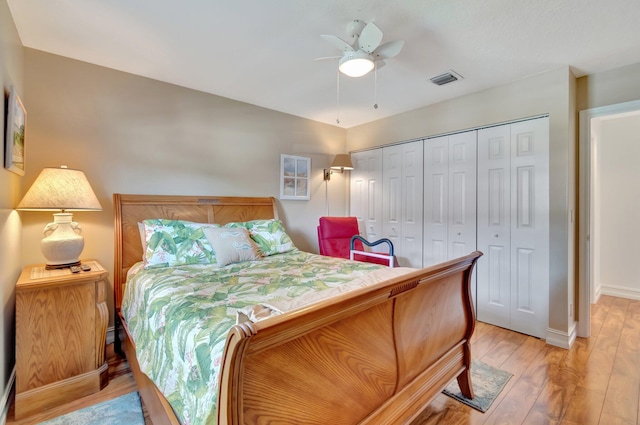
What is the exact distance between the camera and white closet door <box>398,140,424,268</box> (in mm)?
3664

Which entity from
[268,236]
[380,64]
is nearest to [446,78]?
[380,64]

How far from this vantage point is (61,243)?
2029mm

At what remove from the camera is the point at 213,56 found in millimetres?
2387

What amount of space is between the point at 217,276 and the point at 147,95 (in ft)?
6.48

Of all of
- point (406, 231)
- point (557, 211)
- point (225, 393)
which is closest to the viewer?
Result: point (225, 393)

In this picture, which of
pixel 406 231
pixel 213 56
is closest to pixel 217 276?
pixel 213 56

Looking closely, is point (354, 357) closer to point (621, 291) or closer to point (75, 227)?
point (75, 227)

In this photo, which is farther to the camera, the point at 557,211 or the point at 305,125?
the point at 305,125

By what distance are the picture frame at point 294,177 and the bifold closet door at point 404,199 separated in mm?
1108

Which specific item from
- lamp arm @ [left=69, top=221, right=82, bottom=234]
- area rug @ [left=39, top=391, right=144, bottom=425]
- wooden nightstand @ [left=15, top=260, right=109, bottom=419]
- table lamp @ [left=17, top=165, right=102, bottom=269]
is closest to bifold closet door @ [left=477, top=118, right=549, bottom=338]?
area rug @ [left=39, top=391, right=144, bottom=425]

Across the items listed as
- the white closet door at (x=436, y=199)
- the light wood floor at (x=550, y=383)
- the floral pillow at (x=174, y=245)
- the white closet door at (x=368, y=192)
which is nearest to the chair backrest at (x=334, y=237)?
the white closet door at (x=368, y=192)

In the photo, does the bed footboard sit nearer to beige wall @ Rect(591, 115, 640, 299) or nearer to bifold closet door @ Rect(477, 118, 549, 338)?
bifold closet door @ Rect(477, 118, 549, 338)

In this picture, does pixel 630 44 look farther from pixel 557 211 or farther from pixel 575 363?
pixel 575 363

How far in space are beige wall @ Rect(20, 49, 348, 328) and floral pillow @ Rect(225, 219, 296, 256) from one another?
2.08 ft
